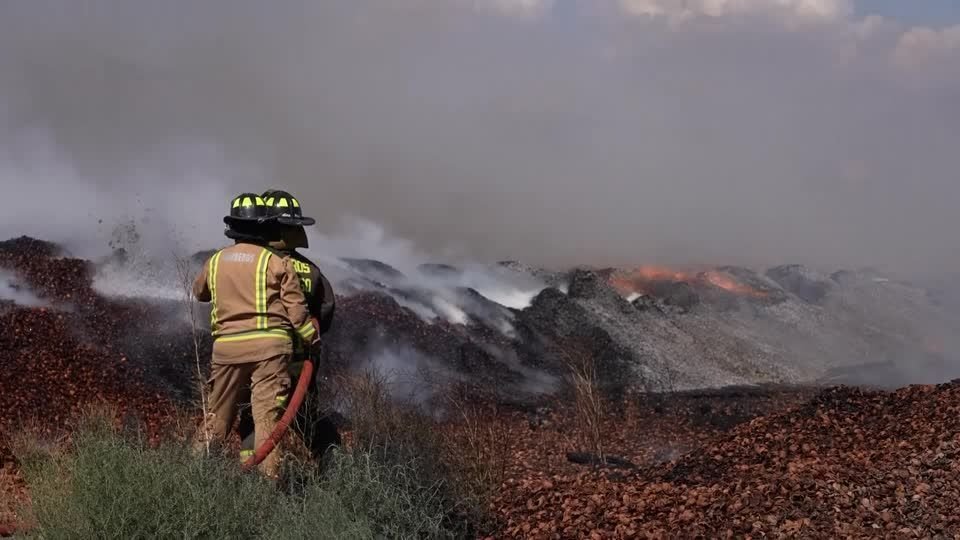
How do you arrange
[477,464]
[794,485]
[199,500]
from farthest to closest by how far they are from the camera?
[477,464] → [794,485] → [199,500]

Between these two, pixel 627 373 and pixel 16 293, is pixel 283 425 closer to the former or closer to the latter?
pixel 16 293

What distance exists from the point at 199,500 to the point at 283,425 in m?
0.91

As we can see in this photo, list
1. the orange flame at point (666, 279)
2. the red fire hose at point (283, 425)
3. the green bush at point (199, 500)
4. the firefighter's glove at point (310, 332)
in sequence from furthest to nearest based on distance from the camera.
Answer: the orange flame at point (666, 279) → the firefighter's glove at point (310, 332) → the red fire hose at point (283, 425) → the green bush at point (199, 500)

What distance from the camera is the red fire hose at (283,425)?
17.5 ft

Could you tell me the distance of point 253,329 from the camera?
18.5 ft

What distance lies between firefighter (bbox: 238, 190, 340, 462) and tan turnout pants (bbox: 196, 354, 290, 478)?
6.0 inches

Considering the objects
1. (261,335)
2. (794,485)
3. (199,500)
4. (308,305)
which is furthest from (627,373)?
(199,500)

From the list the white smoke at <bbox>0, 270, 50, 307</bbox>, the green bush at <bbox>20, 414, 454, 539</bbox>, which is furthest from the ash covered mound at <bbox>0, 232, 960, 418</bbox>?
the green bush at <bbox>20, 414, 454, 539</bbox>

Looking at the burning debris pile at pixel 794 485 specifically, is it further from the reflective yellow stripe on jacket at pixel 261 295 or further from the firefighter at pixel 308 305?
the reflective yellow stripe on jacket at pixel 261 295

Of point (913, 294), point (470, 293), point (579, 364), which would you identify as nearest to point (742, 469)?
point (579, 364)

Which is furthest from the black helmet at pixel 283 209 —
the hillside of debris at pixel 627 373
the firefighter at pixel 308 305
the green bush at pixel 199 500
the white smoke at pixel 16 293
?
the white smoke at pixel 16 293

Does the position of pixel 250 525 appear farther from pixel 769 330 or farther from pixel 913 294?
pixel 913 294

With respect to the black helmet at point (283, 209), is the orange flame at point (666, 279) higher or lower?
lower

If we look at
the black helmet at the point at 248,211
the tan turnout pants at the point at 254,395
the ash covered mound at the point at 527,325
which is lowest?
the ash covered mound at the point at 527,325
